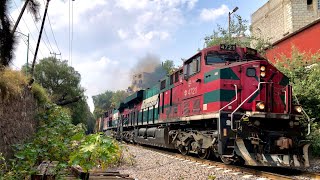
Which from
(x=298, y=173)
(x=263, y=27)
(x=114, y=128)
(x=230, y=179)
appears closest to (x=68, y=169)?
(x=230, y=179)

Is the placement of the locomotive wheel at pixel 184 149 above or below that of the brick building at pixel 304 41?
below

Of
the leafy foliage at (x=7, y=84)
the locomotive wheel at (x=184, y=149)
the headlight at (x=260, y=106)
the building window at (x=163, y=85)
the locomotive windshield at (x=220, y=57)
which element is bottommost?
the locomotive wheel at (x=184, y=149)

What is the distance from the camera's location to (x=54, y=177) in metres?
4.00

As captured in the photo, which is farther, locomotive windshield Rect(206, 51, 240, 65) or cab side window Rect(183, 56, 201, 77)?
cab side window Rect(183, 56, 201, 77)

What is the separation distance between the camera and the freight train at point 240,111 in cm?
792

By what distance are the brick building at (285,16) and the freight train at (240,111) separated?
18.4 meters

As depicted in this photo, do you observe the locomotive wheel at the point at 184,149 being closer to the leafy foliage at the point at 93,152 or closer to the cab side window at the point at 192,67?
the cab side window at the point at 192,67

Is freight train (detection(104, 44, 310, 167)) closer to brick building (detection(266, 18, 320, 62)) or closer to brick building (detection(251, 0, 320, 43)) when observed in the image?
brick building (detection(266, 18, 320, 62))

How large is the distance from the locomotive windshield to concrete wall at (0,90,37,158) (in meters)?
5.38

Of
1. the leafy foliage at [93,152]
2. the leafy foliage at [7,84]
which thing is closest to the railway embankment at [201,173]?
the leafy foliage at [93,152]

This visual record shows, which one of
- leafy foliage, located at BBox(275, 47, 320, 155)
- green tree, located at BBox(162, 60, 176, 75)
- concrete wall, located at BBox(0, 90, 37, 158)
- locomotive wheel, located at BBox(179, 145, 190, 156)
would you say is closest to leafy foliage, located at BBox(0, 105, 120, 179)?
concrete wall, located at BBox(0, 90, 37, 158)

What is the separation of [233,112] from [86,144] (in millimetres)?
5011

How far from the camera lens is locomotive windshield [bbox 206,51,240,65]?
31.7 feet

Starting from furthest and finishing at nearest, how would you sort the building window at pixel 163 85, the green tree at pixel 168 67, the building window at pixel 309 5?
the green tree at pixel 168 67 < the building window at pixel 309 5 < the building window at pixel 163 85
